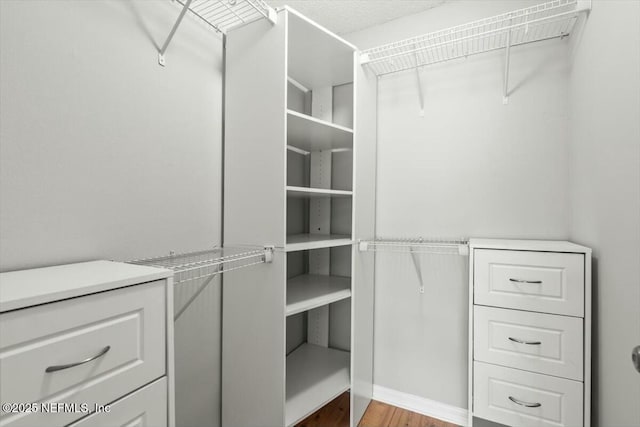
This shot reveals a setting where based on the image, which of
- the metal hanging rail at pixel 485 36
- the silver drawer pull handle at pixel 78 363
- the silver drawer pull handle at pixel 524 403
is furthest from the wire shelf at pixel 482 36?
the silver drawer pull handle at pixel 78 363

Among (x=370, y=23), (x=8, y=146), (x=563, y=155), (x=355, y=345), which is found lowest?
(x=355, y=345)

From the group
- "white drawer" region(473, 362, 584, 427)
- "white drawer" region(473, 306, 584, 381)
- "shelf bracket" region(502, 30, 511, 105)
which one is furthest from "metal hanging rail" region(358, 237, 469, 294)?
"shelf bracket" region(502, 30, 511, 105)

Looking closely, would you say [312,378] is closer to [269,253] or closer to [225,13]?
[269,253]

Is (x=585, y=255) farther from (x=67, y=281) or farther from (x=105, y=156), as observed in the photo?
(x=105, y=156)

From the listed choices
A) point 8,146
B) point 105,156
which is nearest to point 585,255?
point 105,156

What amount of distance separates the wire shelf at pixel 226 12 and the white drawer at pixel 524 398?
195cm

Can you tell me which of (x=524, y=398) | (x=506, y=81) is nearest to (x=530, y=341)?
(x=524, y=398)

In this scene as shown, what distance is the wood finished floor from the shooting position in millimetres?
1792

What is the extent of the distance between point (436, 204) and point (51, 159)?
6.00 ft

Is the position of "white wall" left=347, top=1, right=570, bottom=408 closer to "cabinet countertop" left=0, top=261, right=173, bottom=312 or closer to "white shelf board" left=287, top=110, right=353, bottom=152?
"white shelf board" left=287, top=110, right=353, bottom=152

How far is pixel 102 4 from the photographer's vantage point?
3.55 feet

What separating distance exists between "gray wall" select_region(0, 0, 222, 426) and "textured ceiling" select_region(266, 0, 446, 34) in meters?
0.69

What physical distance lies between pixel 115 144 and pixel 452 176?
1717 mm

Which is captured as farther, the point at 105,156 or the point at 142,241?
the point at 142,241
